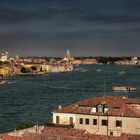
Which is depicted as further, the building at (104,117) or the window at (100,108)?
the window at (100,108)

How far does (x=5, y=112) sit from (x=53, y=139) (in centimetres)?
3023

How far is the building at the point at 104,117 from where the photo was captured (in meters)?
23.2

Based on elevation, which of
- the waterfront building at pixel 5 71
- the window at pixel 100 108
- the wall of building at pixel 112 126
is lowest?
the waterfront building at pixel 5 71

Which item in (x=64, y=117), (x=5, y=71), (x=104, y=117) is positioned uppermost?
(x=104, y=117)

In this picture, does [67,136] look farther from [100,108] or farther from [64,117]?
[64,117]

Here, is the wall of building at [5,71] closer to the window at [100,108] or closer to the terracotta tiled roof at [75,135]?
the window at [100,108]

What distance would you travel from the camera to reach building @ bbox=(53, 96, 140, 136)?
23203 mm

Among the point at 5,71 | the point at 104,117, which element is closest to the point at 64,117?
the point at 104,117

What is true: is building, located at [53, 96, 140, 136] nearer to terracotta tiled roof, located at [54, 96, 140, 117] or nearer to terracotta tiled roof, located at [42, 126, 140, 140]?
terracotta tiled roof, located at [54, 96, 140, 117]

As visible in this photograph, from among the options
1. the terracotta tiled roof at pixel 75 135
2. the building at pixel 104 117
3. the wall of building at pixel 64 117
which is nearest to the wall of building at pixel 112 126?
the building at pixel 104 117

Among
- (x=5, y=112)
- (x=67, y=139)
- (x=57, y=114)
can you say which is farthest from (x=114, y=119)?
(x=5, y=112)

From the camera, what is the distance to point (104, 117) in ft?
77.7

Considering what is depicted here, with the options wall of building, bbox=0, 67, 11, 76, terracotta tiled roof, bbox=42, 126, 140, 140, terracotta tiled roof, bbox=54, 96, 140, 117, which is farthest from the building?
wall of building, bbox=0, 67, 11, 76

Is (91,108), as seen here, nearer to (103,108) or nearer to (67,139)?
(103,108)
